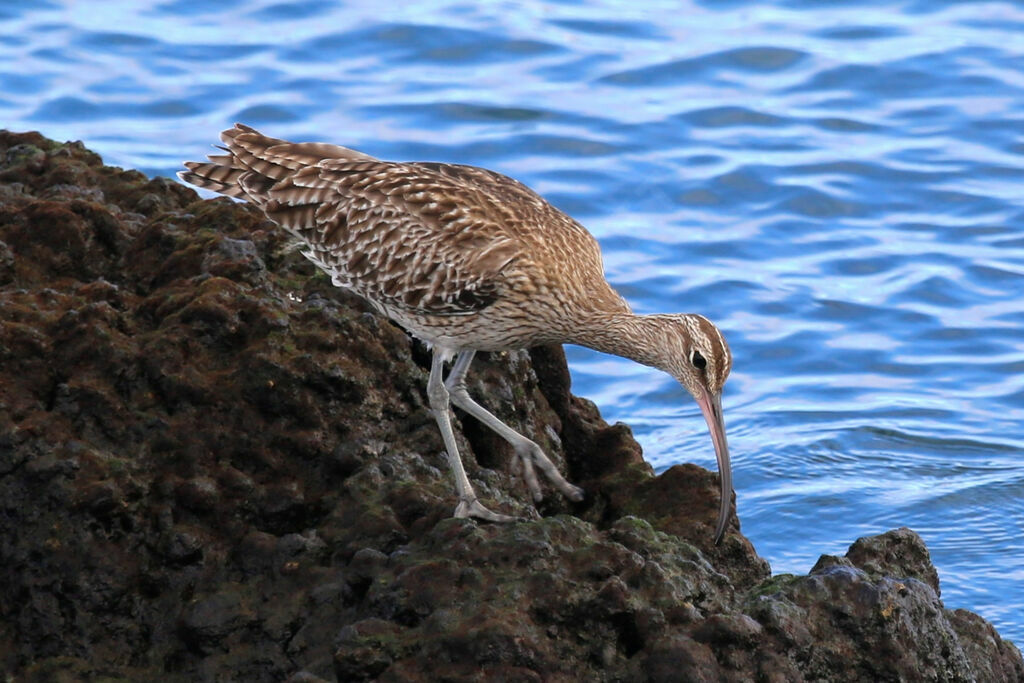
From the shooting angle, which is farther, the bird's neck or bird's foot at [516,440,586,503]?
the bird's neck

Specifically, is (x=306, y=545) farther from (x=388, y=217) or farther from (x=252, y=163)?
(x=252, y=163)

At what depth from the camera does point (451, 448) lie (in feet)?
22.2

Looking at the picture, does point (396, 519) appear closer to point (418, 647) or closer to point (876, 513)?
point (418, 647)

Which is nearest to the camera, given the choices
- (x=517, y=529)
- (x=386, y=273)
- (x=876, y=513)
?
(x=517, y=529)

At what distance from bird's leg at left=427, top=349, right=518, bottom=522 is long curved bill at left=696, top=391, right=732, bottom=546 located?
87 centimetres

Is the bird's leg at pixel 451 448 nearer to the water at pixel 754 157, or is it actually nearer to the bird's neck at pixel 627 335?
the bird's neck at pixel 627 335

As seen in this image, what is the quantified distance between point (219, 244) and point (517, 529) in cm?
218

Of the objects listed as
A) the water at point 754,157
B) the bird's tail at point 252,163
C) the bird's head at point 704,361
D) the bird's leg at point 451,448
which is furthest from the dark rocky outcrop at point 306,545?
the water at point 754,157

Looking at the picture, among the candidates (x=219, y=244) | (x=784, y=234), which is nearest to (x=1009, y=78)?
(x=784, y=234)

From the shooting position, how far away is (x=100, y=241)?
23.9 feet

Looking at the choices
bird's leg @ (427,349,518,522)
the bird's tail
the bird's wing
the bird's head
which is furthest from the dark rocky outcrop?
the bird's tail

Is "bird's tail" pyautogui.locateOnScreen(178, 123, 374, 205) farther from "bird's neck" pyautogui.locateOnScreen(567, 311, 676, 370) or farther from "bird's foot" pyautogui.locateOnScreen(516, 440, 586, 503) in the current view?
"bird's foot" pyautogui.locateOnScreen(516, 440, 586, 503)

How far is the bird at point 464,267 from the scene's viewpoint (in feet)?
23.9

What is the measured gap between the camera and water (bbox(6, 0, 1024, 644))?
11180 millimetres
